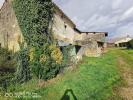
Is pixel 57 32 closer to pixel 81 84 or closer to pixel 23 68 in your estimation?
pixel 23 68

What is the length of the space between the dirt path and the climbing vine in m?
6.14

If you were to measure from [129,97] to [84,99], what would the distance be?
12.4ft

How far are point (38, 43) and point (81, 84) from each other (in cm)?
669

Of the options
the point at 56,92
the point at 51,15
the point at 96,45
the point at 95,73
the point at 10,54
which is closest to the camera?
the point at 56,92

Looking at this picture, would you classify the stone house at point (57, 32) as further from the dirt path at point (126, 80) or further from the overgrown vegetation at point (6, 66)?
the dirt path at point (126, 80)

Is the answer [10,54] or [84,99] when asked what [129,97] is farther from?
[10,54]

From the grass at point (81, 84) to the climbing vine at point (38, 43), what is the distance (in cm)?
108

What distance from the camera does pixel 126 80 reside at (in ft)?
83.8

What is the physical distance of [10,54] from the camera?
32.6m

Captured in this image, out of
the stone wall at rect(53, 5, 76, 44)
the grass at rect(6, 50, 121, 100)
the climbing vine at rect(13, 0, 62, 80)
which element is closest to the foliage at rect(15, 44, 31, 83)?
the climbing vine at rect(13, 0, 62, 80)

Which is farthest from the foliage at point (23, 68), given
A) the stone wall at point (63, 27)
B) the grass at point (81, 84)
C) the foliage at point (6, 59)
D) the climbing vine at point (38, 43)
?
the stone wall at point (63, 27)

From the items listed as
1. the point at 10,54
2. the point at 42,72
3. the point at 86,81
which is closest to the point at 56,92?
the point at 86,81

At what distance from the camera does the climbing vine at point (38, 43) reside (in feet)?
83.6

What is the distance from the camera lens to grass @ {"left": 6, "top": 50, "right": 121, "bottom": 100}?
20.4 m
